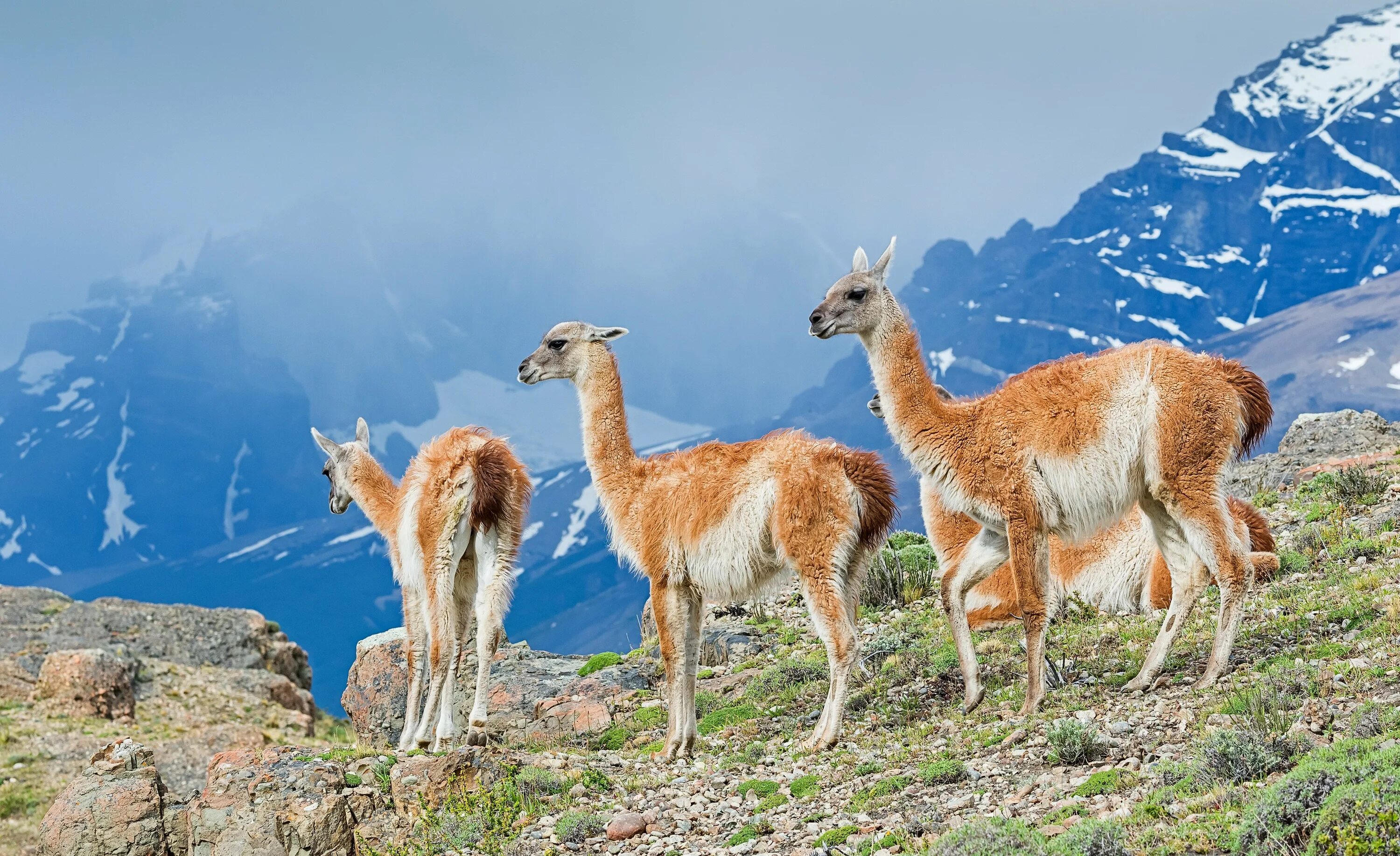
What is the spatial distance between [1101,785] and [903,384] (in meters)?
3.95

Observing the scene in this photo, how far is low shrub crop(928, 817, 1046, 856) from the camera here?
18.5ft

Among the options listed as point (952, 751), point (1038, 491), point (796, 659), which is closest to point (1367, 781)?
point (952, 751)

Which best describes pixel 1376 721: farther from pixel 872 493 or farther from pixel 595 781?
pixel 595 781

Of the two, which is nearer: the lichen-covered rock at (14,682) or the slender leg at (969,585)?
the slender leg at (969,585)

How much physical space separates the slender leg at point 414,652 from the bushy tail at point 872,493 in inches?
180

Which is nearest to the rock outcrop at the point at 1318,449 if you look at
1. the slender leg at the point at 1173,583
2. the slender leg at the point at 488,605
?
the slender leg at the point at 1173,583

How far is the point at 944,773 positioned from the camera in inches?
290

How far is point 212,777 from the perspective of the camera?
30.7 feet

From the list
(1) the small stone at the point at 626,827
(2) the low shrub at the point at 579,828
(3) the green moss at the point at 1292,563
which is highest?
(3) the green moss at the point at 1292,563

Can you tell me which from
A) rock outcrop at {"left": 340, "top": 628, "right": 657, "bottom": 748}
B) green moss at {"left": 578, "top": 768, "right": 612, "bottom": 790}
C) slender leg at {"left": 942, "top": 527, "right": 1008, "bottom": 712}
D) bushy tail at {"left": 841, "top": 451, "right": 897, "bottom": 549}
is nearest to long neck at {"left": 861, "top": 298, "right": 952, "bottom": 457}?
bushy tail at {"left": 841, "top": 451, "right": 897, "bottom": 549}

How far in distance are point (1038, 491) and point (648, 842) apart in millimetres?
3978

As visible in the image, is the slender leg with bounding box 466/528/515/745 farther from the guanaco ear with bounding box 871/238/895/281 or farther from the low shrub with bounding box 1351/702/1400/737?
the low shrub with bounding box 1351/702/1400/737

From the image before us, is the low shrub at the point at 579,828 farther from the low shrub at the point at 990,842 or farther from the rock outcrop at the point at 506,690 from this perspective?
the rock outcrop at the point at 506,690

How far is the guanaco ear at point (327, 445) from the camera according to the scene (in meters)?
13.3
